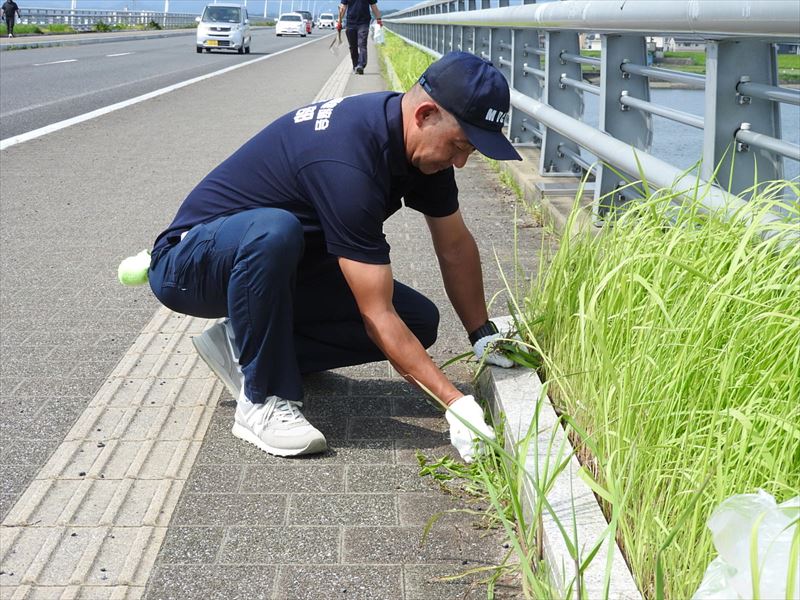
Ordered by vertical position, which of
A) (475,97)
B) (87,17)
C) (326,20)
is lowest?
(475,97)

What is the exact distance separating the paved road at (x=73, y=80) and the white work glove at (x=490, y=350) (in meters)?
9.39

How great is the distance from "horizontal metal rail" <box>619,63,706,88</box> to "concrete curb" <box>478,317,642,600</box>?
1.67m

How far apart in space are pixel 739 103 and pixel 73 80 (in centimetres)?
1856

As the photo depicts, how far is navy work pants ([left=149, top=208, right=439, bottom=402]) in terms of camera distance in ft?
11.6

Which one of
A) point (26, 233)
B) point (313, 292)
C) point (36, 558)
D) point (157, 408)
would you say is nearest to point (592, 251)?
point (313, 292)

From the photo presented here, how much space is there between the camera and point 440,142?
3.32 meters

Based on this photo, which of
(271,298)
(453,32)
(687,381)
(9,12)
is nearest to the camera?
(687,381)

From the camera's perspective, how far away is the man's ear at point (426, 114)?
329 centimetres

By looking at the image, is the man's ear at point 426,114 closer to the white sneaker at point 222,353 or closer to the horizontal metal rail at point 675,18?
the horizontal metal rail at point 675,18

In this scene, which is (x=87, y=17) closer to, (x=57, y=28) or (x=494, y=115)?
(x=57, y=28)

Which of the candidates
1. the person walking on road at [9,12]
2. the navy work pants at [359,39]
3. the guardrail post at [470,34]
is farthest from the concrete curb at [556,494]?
the person walking on road at [9,12]

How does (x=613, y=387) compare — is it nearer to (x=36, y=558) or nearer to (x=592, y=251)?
(x=592, y=251)

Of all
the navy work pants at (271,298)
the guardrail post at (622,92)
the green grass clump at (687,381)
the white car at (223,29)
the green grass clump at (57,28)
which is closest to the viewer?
the green grass clump at (687,381)

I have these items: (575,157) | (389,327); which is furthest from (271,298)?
(575,157)
